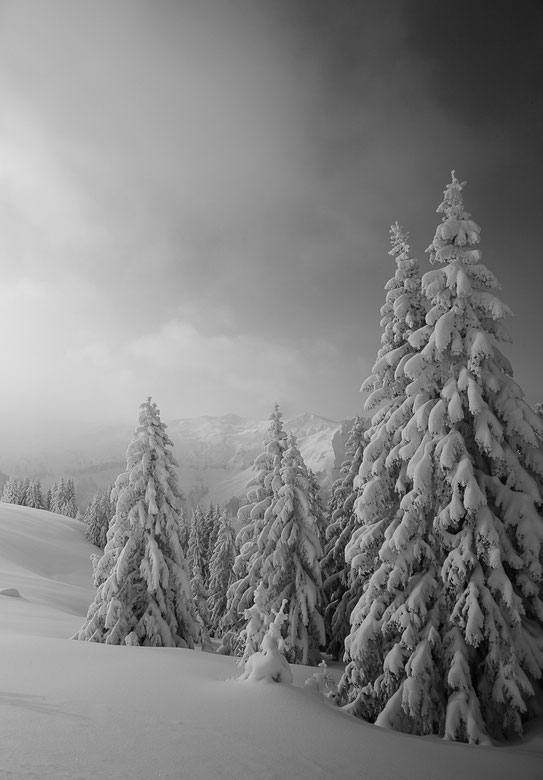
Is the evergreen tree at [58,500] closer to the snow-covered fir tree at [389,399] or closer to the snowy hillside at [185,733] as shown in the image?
the snowy hillside at [185,733]

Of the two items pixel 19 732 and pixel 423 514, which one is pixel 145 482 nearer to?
pixel 423 514

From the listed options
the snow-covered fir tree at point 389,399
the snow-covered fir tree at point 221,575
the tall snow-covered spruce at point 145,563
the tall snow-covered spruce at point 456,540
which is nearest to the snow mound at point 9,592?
the tall snow-covered spruce at point 145,563

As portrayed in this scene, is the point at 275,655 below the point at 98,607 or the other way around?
the other way around

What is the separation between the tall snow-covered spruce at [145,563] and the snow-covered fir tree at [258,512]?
3.96 m

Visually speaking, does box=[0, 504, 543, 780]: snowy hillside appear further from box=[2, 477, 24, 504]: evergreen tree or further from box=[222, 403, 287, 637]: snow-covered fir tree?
box=[2, 477, 24, 504]: evergreen tree

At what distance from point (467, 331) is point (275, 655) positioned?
944cm

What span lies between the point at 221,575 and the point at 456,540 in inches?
1545

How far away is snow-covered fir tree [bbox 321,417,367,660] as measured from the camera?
80.3 ft

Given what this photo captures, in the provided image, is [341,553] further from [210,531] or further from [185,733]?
[210,531]

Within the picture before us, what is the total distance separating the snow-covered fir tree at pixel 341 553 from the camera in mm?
24484

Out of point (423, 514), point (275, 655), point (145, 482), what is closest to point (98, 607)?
point (145, 482)

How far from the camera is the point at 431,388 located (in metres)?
12.4

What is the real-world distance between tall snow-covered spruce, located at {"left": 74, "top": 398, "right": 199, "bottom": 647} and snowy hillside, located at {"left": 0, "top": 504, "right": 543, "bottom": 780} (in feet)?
23.2

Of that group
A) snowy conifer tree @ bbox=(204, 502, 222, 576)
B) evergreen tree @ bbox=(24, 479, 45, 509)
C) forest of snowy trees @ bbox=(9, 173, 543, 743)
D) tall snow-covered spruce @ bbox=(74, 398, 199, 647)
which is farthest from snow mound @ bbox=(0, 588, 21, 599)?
evergreen tree @ bbox=(24, 479, 45, 509)
